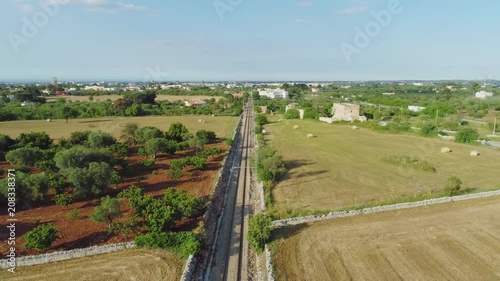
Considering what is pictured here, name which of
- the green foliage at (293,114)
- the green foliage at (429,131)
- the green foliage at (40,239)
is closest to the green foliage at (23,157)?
the green foliage at (40,239)

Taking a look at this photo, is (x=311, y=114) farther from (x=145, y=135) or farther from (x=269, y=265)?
(x=269, y=265)

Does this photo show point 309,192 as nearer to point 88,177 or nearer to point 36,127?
point 88,177

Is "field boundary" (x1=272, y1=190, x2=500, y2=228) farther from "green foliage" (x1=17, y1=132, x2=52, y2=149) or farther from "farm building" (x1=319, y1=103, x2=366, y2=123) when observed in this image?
"farm building" (x1=319, y1=103, x2=366, y2=123)

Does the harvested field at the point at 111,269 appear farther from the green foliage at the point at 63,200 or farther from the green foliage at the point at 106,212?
the green foliage at the point at 63,200

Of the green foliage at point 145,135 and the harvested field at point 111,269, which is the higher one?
the green foliage at point 145,135

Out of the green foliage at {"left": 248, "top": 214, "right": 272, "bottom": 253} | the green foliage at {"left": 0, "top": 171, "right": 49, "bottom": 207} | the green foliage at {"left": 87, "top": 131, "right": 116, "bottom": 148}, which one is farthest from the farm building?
the green foliage at {"left": 0, "top": 171, "right": 49, "bottom": 207}

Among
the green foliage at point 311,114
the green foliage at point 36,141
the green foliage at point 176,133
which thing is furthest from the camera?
the green foliage at point 311,114

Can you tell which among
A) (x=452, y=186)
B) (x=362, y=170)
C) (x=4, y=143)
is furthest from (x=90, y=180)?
(x=452, y=186)
